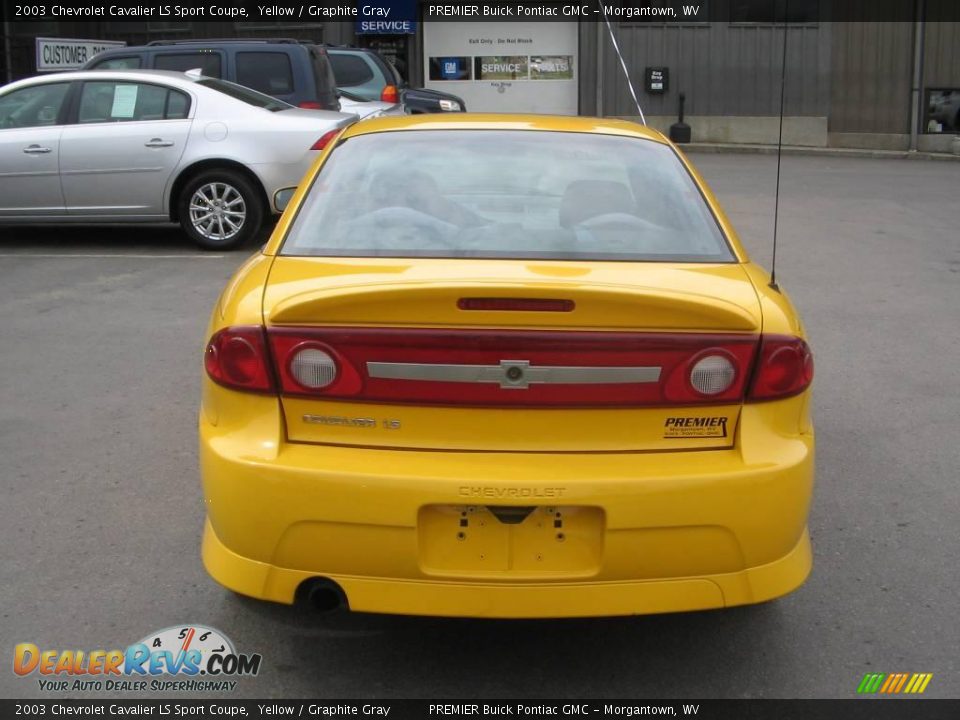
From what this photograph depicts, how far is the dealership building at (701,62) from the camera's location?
2355 centimetres

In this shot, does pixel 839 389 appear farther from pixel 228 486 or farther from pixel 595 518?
pixel 228 486

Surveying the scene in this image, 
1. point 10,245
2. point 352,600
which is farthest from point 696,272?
point 10,245

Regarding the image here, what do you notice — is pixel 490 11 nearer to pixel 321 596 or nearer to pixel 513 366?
pixel 513 366

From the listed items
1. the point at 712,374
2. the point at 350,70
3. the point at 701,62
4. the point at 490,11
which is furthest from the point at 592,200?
the point at 490,11

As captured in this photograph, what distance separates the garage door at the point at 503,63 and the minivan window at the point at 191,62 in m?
12.7

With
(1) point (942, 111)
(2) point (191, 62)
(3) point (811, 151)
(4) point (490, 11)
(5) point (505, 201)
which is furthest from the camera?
(4) point (490, 11)

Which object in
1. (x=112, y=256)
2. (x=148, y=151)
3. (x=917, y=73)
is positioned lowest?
(x=112, y=256)

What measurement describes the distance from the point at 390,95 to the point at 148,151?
206 inches

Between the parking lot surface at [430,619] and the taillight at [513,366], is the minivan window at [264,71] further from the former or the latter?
the taillight at [513,366]

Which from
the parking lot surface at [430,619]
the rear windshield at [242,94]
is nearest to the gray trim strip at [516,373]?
the parking lot surface at [430,619]

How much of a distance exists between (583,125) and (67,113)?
25.1 feet

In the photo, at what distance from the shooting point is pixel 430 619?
383cm

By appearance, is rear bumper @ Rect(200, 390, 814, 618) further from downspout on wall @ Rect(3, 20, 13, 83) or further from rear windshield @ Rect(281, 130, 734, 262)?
downspout on wall @ Rect(3, 20, 13, 83)

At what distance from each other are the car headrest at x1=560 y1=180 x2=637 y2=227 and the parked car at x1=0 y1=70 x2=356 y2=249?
22.3ft
